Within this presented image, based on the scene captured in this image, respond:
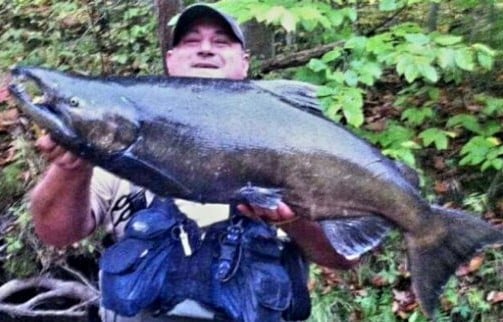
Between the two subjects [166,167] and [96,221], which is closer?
[166,167]

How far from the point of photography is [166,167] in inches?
106

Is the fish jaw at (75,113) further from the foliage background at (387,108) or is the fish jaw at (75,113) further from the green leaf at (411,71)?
the green leaf at (411,71)

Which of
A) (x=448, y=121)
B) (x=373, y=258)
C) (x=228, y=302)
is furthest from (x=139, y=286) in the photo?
(x=448, y=121)

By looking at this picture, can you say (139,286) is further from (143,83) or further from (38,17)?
(38,17)

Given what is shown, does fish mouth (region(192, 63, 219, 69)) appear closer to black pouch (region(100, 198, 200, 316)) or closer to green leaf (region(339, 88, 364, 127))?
black pouch (region(100, 198, 200, 316))

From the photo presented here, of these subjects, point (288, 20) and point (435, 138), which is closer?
point (288, 20)

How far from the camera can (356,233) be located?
293 centimetres

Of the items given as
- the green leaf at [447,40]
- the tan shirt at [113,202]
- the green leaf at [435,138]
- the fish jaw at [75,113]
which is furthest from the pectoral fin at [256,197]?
the green leaf at [435,138]

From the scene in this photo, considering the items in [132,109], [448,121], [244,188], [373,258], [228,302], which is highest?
[132,109]

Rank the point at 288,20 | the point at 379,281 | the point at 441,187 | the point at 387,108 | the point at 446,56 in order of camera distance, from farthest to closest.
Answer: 1. the point at 387,108
2. the point at 441,187
3. the point at 379,281
4. the point at 446,56
5. the point at 288,20

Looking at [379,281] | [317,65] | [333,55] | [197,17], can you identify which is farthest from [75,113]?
[379,281]

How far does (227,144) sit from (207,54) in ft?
1.85

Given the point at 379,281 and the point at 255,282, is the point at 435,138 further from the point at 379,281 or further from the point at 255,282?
the point at 255,282

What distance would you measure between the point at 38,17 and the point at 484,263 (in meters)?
4.82
